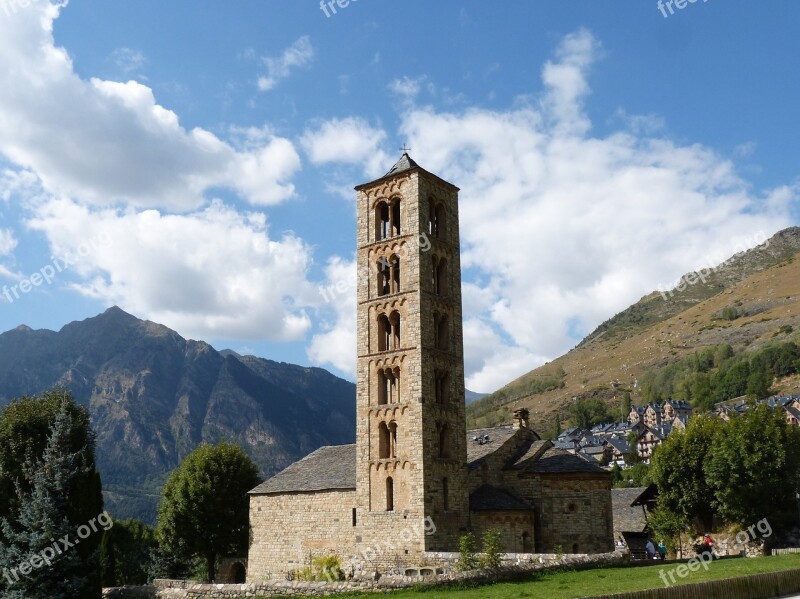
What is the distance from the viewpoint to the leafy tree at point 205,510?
46.6 meters

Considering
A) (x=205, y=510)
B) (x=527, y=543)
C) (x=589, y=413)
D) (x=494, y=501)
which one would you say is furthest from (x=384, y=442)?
(x=589, y=413)

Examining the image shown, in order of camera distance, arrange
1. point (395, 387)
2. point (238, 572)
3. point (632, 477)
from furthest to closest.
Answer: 1. point (632, 477)
2. point (238, 572)
3. point (395, 387)

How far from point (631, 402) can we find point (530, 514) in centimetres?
16604

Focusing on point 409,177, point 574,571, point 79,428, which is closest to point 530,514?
point 574,571

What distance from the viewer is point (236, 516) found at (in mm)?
47406

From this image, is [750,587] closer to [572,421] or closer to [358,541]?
[358,541]

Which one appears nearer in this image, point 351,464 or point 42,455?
point 42,455

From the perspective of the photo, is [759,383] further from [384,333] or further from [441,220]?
[384,333]

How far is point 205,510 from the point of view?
46781mm

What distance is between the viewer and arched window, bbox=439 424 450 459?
35.8 metres

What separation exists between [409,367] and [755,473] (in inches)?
786

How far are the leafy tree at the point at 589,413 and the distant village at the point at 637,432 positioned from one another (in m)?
6.18
